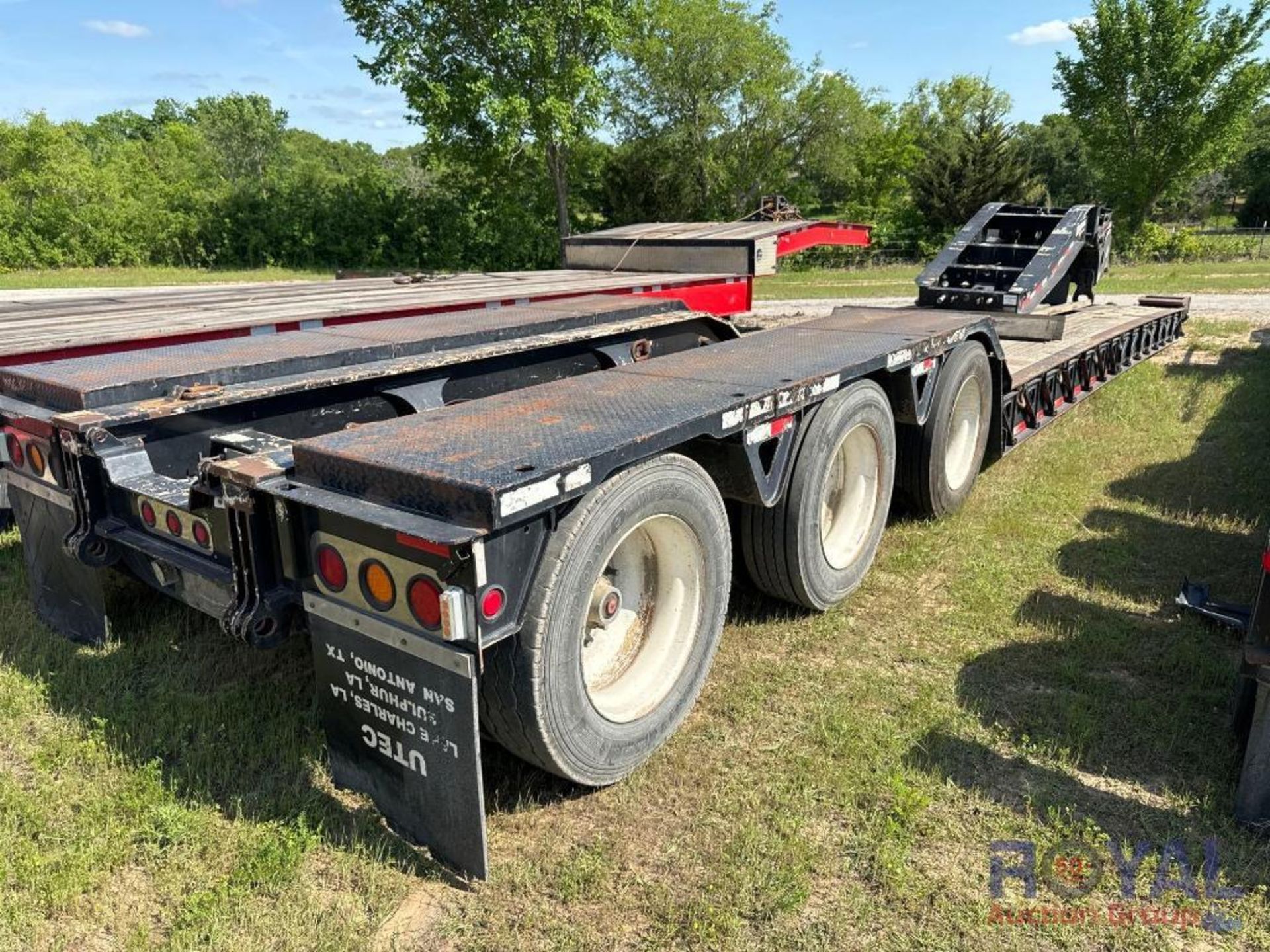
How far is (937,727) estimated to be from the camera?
3.12 meters

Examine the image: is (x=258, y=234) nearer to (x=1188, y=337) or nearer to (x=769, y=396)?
(x=1188, y=337)

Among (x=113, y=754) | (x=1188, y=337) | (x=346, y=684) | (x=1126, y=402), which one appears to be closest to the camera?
(x=346, y=684)

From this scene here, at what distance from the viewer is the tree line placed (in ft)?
85.7

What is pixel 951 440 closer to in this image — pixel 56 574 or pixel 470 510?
pixel 470 510

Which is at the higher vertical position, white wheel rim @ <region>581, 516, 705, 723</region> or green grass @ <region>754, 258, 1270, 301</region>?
green grass @ <region>754, 258, 1270, 301</region>

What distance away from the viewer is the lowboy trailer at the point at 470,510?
224cm

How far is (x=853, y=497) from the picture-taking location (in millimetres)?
4301

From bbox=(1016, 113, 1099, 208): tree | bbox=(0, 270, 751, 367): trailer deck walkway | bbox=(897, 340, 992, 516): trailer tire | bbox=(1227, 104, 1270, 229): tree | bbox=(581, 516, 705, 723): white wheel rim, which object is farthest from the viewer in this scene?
bbox=(1016, 113, 1099, 208): tree

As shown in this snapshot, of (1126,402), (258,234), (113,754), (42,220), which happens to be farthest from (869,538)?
(42,220)

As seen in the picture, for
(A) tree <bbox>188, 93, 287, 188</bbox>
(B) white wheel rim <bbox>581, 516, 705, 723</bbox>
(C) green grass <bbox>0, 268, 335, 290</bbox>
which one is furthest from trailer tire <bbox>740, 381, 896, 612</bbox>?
(A) tree <bbox>188, 93, 287, 188</bbox>

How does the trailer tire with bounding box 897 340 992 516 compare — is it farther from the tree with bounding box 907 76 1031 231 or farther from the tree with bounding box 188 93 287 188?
the tree with bounding box 188 93 287 188

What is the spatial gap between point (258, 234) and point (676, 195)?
16.1 metres

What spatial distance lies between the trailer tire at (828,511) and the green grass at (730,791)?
0.63 feet

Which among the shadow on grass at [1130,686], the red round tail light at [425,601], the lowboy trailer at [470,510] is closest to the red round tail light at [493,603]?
the lowboy trailer at [470,510]
